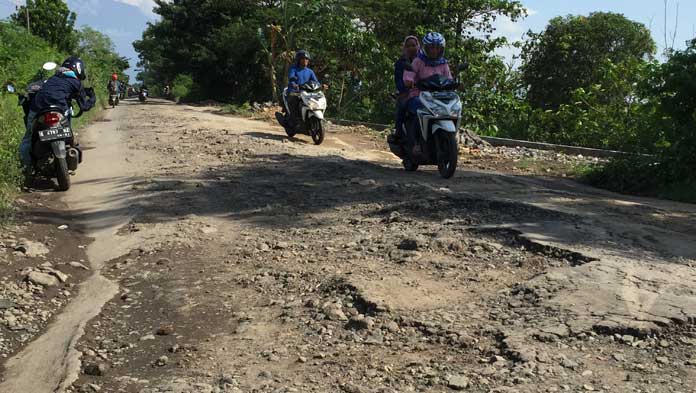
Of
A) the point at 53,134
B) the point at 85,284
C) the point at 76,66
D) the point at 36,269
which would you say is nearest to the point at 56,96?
the point at 53,134

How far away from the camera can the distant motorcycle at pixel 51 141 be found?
6.98 m

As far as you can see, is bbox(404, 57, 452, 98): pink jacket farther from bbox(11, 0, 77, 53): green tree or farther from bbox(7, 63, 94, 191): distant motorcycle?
bbox(11, 0, 77, 53): green tree

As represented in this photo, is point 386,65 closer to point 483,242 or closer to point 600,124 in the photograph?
point 600,124

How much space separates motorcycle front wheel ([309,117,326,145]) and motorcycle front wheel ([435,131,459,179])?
4.35 m

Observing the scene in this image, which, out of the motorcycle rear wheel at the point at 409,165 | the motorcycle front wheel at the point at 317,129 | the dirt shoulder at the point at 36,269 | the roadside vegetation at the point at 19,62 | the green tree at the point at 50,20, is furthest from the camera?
the green tree at the point at 50,20

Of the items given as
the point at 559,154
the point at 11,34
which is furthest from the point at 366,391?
the point at 11,34

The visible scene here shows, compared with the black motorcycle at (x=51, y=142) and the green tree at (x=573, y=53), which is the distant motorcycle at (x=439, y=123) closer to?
the black motorcycle at (x=51, y=142)

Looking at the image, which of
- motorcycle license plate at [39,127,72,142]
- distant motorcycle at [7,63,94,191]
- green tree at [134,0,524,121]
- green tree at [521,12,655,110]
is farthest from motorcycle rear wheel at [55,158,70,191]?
green tree at [521,12,655,110]

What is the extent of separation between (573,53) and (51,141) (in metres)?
19.2

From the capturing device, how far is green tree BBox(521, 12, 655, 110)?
22.3 meters

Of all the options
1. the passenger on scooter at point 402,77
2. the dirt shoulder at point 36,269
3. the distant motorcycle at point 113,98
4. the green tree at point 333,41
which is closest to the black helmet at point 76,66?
the dirt shoulder at point 36,269

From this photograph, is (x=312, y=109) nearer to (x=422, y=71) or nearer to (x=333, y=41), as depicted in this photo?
(x=422, y=71)

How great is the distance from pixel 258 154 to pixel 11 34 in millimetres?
11037

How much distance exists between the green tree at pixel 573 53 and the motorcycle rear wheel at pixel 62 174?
58.1 ft
